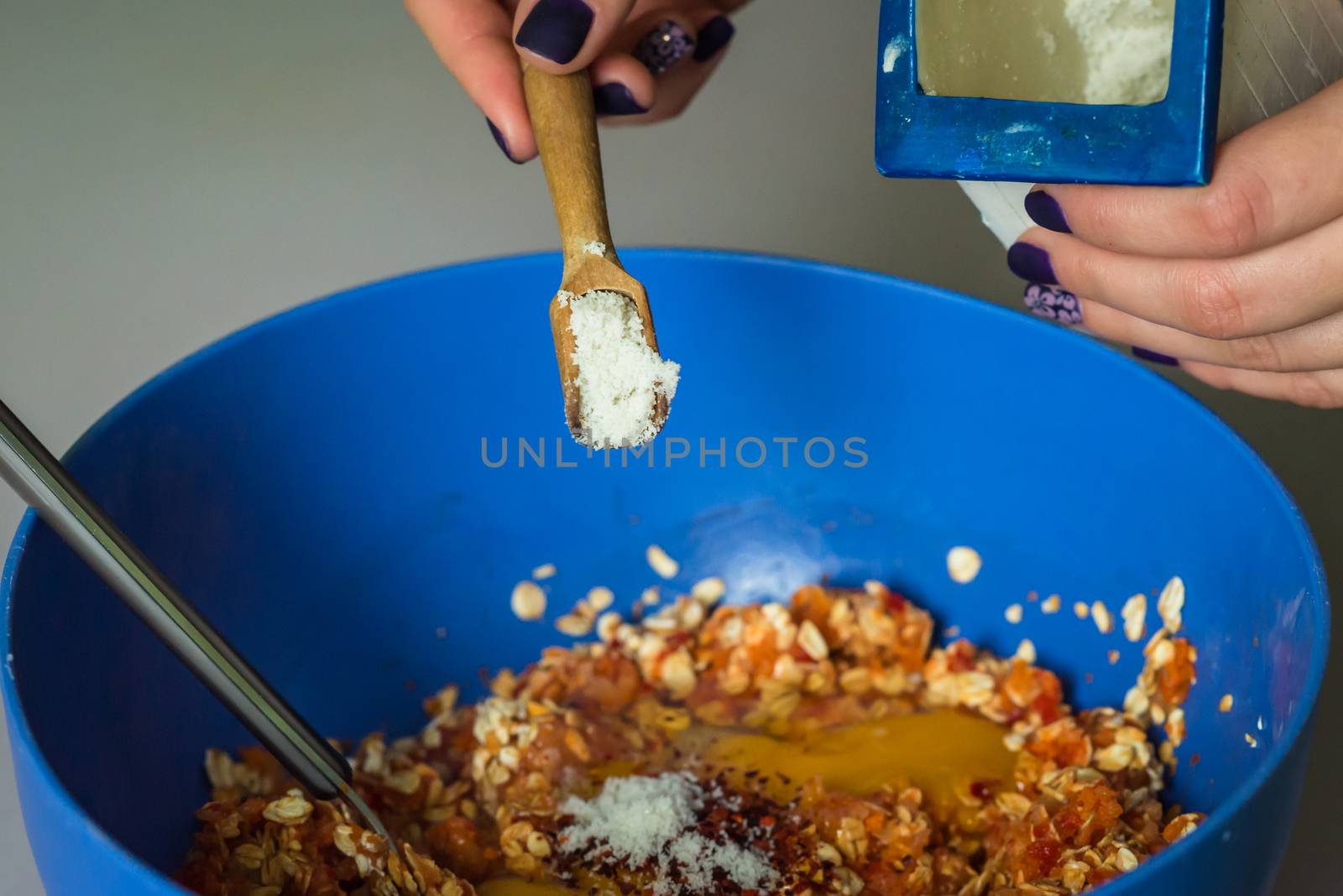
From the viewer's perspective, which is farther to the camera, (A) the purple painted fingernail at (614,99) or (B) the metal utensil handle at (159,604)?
(A) the purple painted fingernail at (614,99)

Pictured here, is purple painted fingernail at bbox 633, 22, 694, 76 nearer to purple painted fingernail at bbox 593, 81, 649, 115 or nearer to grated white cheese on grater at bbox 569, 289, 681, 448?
purple painted fingernail at bbox 593, 81, 649, 115

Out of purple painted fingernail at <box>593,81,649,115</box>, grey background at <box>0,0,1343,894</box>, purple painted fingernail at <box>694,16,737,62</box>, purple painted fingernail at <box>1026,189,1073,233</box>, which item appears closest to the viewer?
purple painted fingernail at <box>1026,189,1073,233</box>

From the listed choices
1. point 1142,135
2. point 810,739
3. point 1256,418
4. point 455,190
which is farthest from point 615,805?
point 455,190

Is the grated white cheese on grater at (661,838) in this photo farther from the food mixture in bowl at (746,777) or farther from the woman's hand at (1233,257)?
the woman's hand at (1233,257)

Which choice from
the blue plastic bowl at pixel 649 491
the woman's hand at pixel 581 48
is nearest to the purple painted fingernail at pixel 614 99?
the woman's hand at pixel 581 48

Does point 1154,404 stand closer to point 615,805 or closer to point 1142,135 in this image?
point 1142,135

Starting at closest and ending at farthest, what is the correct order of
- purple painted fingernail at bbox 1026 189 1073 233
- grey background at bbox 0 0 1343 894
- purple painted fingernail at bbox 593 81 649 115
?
purple painted fingernail at bbox 1026 189 1073 233 → purple painted fingernail at bbox 593 81 649 115 → grey background at bbox 0 0 1343 894

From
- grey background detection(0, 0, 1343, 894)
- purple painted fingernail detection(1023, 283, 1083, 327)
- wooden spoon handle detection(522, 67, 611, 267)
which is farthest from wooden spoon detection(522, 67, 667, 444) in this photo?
grey background detection(0, 0, 1343, 894)
